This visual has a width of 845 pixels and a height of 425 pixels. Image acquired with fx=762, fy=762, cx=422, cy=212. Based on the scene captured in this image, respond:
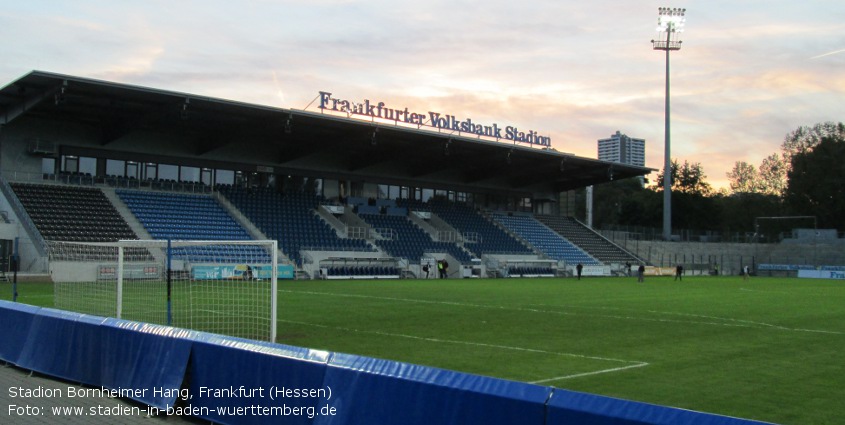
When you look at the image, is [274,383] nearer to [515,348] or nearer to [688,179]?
[515,348]

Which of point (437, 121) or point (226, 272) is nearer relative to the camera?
point (226, 272)

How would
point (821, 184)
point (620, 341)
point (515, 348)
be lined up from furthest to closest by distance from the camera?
point (821, 184) → point (620, 341) → point (515, 348)

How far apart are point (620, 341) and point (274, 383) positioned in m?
11.5

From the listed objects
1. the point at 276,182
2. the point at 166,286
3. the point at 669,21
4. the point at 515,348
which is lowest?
the point at 515,348

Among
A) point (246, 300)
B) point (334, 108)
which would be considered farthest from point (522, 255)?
point (246, 300)

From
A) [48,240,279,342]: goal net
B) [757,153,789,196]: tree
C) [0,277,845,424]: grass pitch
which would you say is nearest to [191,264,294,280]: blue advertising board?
[48,240,279,342]: goal net

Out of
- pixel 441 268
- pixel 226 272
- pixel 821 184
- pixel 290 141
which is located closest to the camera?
pixel 226 272

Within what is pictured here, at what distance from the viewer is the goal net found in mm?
19625

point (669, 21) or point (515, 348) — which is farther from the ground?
point (669, 21)

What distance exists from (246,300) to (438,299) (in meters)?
9.31

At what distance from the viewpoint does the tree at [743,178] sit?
135 metres

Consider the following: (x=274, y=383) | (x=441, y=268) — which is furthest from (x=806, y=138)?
(x=274, y=383)

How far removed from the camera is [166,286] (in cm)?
2389

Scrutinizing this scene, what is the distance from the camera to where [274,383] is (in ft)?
30.0
